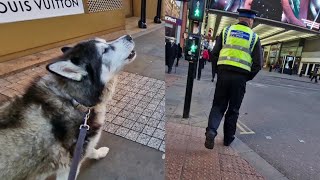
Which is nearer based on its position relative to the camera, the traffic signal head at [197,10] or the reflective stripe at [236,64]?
the reflective stripe at [236,64]

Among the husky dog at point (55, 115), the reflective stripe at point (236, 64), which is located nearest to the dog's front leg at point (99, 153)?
the husky dog at point (55, 115)

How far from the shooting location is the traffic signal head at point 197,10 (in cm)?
575

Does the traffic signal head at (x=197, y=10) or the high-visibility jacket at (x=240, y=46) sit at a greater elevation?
the traffic signal head at (x=197, y=10)

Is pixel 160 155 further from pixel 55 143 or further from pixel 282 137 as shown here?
pixel 282 137

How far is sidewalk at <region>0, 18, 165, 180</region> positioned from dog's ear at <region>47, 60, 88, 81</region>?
665 millimetres

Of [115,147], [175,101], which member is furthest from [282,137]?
[115,147]

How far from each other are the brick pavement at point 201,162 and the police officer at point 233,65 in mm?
259

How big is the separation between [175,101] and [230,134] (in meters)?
2.72

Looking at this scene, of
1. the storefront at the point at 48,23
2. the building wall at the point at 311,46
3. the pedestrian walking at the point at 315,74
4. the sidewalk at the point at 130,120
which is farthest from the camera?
the building wall at the point at 311,46

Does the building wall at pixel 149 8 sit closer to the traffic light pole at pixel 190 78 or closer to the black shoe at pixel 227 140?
the traffic light pole at pixel 190 78

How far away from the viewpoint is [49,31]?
22.3ft

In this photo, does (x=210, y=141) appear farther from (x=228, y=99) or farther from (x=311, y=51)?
(x=311, y=51)

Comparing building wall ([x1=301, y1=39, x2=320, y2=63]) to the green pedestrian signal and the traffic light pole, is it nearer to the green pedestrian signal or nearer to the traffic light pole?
the traffic light pole

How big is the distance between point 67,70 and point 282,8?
2583cm
